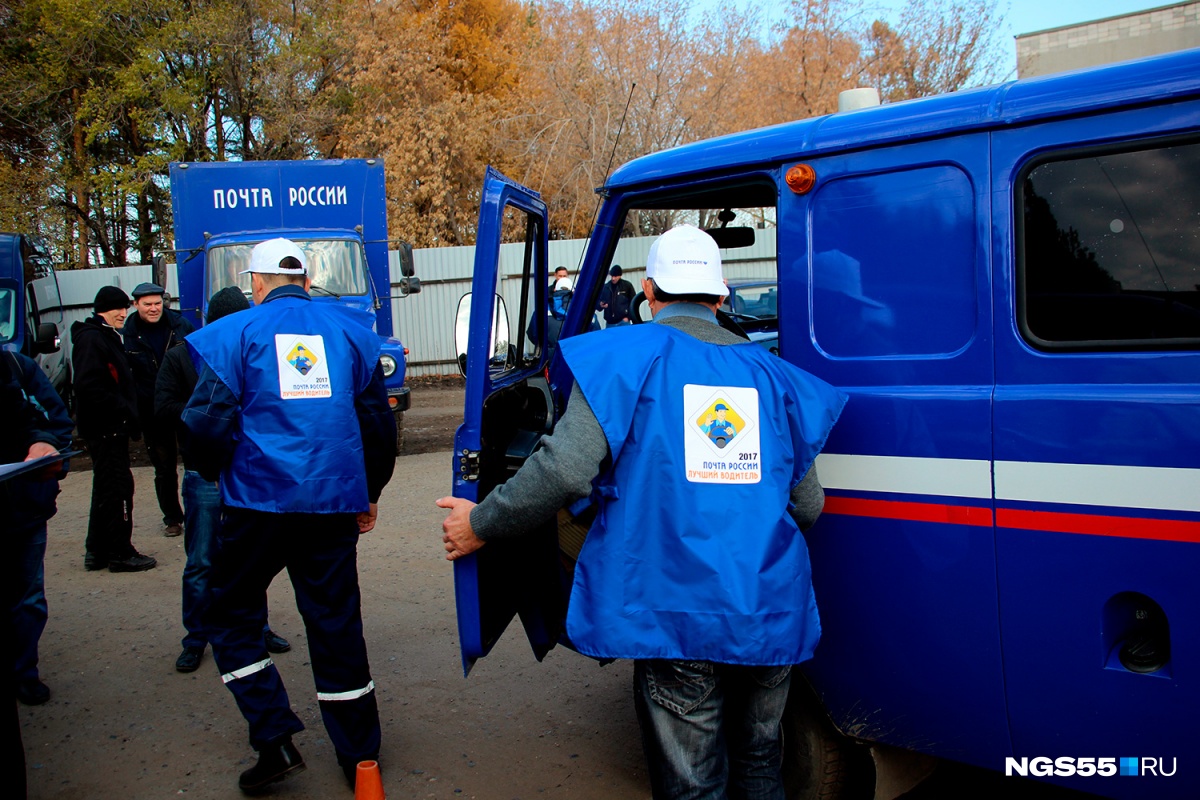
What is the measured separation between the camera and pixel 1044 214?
2.60 m

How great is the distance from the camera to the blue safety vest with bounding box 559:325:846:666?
8.13ft

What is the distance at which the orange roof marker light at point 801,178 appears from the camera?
2943mm

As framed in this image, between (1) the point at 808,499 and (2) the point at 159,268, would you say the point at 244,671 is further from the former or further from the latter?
(2) the point at 159,268

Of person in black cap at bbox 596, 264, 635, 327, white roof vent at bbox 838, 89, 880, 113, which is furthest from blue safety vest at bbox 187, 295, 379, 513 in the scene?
white roof vent at bbox 838, 89, 880, 113

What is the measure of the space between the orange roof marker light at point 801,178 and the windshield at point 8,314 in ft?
35.8

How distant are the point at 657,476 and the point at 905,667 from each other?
101 centimetres

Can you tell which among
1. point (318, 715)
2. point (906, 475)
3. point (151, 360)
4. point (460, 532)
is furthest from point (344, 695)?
point (151, 360)

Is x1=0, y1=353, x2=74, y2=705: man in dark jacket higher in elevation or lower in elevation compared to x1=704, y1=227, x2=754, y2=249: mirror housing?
lower

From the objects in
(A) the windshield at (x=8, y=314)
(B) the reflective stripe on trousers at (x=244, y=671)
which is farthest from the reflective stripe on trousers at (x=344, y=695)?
(A) the windshield at (x=8, y=314)

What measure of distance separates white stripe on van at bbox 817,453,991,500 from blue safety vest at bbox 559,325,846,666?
36 cm

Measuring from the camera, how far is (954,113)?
2.69 m

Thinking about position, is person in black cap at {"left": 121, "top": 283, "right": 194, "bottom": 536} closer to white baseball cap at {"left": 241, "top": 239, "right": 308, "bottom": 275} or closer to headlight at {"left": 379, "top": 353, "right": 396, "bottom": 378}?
headlight at {"left": 379, "top": 353, "right": 396, "bottom": 378}

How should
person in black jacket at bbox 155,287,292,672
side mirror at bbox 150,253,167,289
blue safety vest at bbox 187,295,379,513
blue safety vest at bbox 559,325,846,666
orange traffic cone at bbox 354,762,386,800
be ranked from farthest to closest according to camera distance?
side mirror at bbox 150,253,167,289, person in black jacket at bbox 155,287,292,672, blue safety vest at bbox 187,295,379,513, orange traffic cone at bbox 354,762,386,800, blue safety vest at bbox 559,325,846,666

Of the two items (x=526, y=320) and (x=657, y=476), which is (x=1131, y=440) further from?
(x=526, y=320)
